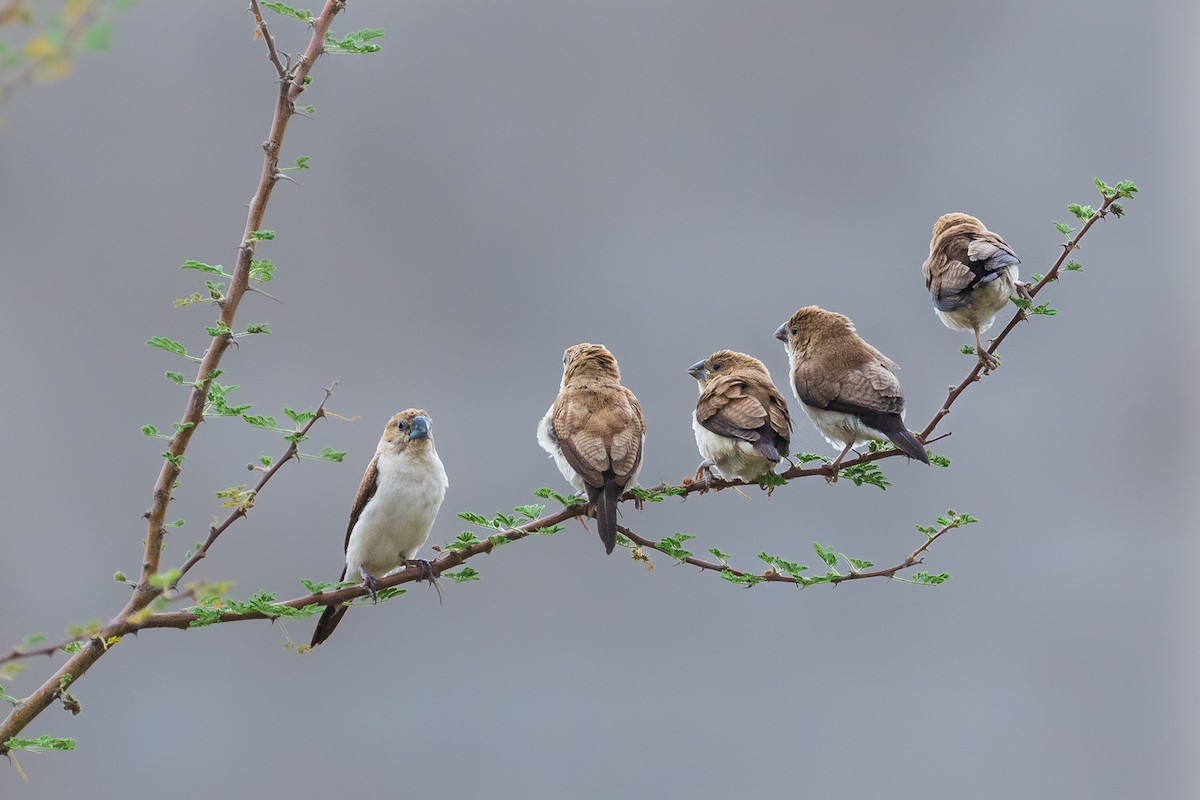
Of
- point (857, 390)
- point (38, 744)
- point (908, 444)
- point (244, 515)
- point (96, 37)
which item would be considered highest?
point (857, 390)

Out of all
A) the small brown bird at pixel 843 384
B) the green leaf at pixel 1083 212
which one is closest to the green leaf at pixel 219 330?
the small brown bird at pixel 843 384

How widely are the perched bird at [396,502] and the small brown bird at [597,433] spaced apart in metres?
0.32

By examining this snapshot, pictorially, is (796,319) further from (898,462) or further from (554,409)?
(898,462)

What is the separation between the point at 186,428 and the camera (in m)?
2.04

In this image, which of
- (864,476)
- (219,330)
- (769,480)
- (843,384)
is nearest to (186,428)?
(219,330)

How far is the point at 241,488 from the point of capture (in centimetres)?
218

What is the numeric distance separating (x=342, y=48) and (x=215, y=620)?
106 cm

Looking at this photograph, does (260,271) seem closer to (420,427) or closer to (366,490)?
(420,427)

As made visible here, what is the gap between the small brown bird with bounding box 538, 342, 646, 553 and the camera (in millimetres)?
2604

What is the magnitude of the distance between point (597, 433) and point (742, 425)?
386 mm

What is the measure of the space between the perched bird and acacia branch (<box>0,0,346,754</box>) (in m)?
0.83

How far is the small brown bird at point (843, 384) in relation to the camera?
2.90m

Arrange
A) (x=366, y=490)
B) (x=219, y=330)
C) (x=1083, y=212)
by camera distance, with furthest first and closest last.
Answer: (x=366, y=490) < (x=1083, y=212) < (x=219, y=330)

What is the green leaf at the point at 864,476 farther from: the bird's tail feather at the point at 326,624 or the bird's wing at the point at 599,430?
the bird's tail feather at the point at 326,624
